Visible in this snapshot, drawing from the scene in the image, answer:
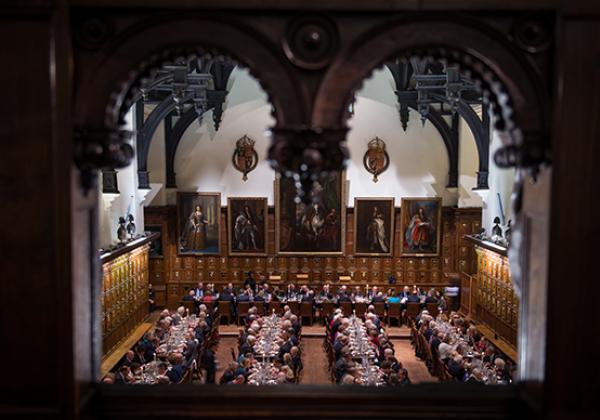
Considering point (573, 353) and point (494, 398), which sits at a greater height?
point (573, 353)

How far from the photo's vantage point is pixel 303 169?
10.2 ft

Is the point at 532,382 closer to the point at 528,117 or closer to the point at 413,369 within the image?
the point at 528,117

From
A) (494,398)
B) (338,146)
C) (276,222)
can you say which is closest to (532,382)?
(494,398)

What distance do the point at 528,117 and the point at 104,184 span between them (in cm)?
1278

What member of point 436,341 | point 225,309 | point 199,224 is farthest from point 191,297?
point 436,341

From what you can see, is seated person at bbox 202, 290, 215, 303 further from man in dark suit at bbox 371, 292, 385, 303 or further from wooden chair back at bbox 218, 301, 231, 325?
man in dark suit at bbox 371, 292, 385, 303

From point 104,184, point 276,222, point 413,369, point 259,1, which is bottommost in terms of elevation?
point 413,369

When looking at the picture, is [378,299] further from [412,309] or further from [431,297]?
[431,297]

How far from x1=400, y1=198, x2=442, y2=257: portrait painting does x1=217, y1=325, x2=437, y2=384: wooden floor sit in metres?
3.40

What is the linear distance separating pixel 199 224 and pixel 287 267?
3.57m

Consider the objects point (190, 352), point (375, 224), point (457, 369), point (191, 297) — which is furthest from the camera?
point (375, 224)

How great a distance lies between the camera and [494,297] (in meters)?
15.8

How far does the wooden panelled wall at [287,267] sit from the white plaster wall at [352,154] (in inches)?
34.5

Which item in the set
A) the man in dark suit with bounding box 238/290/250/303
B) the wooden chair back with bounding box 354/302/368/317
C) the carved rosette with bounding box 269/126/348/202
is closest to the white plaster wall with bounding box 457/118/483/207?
the wooden chair back with bounding box 354/302/368/317
